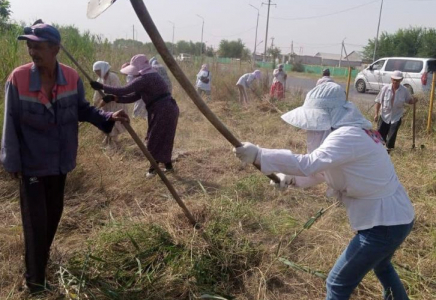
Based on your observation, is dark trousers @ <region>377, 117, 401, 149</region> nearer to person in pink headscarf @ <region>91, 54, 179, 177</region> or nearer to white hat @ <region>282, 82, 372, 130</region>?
person in pink headscarf @ <region>91, 54, 179, 177</region>

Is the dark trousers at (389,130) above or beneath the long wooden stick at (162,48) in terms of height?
beneath

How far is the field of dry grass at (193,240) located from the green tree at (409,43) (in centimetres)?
3284

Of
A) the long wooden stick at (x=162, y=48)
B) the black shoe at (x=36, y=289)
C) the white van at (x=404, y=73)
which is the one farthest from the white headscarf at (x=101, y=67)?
Result: the white van at (x=404, y=73)

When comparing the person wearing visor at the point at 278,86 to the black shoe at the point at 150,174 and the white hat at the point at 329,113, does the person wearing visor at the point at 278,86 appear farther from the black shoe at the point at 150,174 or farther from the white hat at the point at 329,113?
the white hat at the point at 329,113

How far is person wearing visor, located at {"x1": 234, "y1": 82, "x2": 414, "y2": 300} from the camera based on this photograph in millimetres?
1810

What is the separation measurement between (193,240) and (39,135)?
120 centimetres

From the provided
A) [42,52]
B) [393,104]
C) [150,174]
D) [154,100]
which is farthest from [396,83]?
[42,52]

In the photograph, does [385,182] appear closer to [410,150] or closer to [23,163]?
[23,163]

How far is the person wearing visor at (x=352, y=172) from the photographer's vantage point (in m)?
1.81

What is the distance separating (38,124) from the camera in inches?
87.0

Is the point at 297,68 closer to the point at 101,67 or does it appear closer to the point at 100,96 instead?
the point at 101,67

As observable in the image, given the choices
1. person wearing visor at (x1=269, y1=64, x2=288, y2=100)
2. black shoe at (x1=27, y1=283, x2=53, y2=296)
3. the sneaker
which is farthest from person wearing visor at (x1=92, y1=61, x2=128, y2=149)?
person wearing visor at (x1=269, y1=64, x2=288, y2=100)

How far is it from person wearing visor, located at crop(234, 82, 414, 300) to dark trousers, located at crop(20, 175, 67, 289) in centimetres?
116

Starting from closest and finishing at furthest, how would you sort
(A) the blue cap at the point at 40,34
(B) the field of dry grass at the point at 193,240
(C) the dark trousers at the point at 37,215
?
1. (A) the blue cap at the point at 40,34
2. (C) the dark trousers at the point at 37,215
3. (B) the field of dry grass at the point at 193,240
